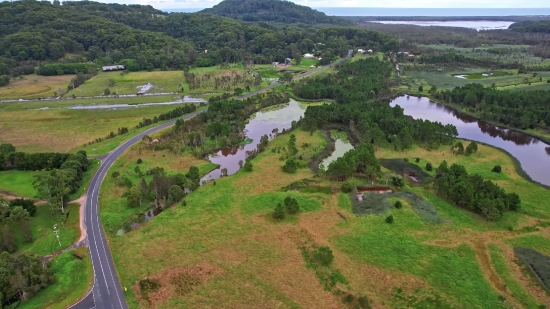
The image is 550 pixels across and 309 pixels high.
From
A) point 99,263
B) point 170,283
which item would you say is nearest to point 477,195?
Result: point 170,283

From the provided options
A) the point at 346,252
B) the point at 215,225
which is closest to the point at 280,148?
the point at 215,225

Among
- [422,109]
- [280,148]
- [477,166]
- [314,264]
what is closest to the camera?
[314,264]

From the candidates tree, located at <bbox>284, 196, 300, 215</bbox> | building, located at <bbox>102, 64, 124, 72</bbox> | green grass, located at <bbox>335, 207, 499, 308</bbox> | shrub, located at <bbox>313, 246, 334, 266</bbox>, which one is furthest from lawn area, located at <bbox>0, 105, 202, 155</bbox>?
green grass, located at <bbox>335, 207, 499, 308</bbox>

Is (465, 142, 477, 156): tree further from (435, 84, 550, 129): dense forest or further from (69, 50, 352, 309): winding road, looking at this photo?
(69, 50, 352, 309): winding road

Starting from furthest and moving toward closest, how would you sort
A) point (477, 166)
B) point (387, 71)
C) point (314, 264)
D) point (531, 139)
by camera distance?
point (387, 71) < point (531, 139) < point (477, 166) < point (314, 264)

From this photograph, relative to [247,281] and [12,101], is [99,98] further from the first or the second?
[247,281]
